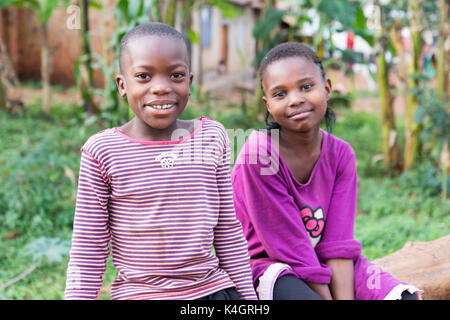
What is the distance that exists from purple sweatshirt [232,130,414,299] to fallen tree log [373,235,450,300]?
1.19ft

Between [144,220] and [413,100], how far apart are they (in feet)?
13.3

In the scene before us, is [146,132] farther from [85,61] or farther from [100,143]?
[85,61]

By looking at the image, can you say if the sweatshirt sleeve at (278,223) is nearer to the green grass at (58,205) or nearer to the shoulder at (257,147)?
the shoulder at (257,147)

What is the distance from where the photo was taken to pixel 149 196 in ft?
4.76

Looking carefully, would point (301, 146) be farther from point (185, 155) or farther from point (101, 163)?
point (101, 163)

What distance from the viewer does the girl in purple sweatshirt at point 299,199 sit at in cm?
177

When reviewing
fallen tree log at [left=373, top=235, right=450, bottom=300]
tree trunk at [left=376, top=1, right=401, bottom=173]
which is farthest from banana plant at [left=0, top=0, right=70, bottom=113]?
fallen tree log at [left=373, top=235, right=450, bottom=300]

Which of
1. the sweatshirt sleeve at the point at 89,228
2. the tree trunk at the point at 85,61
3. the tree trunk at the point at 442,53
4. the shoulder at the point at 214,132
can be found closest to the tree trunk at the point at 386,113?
the tree trunk at the point at 442,53

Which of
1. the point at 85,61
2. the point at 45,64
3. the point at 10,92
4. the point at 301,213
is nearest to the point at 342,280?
the point at 301,213

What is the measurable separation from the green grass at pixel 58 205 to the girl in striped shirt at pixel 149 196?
483mm
